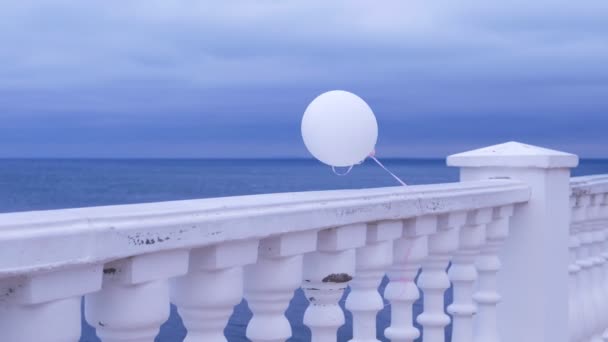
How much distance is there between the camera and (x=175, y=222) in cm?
147

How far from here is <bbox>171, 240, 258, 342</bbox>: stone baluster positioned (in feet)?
5.46

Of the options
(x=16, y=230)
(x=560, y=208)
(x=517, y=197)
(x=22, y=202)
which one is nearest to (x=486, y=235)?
(x=517, y=197)

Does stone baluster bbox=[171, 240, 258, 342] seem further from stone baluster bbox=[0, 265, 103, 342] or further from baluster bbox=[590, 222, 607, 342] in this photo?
baluster bbox=[590, 222, 607, 342]

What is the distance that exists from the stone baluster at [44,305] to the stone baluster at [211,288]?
1.19ft

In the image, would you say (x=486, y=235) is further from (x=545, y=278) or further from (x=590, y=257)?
(x=590, y=257)

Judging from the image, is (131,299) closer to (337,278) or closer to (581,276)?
(337,278)

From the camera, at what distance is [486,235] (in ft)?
10.2

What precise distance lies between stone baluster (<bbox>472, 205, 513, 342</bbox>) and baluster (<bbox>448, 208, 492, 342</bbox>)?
128 millimetres

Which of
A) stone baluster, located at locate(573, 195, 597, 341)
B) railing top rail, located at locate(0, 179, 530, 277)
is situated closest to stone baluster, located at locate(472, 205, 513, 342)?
railing top rail, located at locate(0, 179, 530, 277)

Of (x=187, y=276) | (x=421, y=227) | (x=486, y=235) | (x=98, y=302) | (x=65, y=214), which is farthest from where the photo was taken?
(x=486, y=235)

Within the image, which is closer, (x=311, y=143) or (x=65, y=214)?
(x=65, y=214)

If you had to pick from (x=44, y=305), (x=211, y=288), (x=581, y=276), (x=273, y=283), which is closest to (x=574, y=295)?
(x=581, y=276)

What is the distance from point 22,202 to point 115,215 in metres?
71.7

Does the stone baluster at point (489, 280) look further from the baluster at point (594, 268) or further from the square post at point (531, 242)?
the baluster at point (594, 268)
